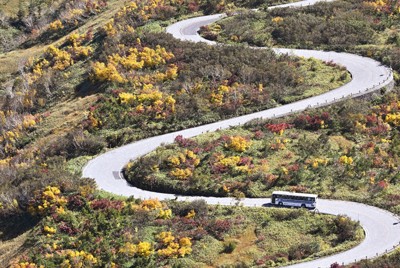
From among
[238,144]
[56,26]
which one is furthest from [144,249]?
[56,26]

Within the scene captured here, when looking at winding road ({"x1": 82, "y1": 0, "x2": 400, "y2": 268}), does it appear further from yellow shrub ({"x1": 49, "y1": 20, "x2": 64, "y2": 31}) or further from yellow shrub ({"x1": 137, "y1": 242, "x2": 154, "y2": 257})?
yellow shrub ({"x1": 49, "y1": 20, "x2": 64, "y2": 31})

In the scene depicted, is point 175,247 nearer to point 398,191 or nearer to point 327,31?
point 398,191

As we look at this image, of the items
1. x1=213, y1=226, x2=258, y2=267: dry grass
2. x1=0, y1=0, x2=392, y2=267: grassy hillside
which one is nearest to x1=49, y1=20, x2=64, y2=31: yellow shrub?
x1=0, y1=0, x2=392, y2=267: grassy hillside

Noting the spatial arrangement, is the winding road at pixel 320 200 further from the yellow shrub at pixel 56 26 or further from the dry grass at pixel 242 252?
the yellow shrub at pixel 56 26

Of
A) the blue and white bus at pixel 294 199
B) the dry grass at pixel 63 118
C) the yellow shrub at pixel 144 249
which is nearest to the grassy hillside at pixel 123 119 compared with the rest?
the yellow shrub at pixel 144 249

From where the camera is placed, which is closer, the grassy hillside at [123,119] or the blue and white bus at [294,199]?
the grassy hillside at [123,119]
